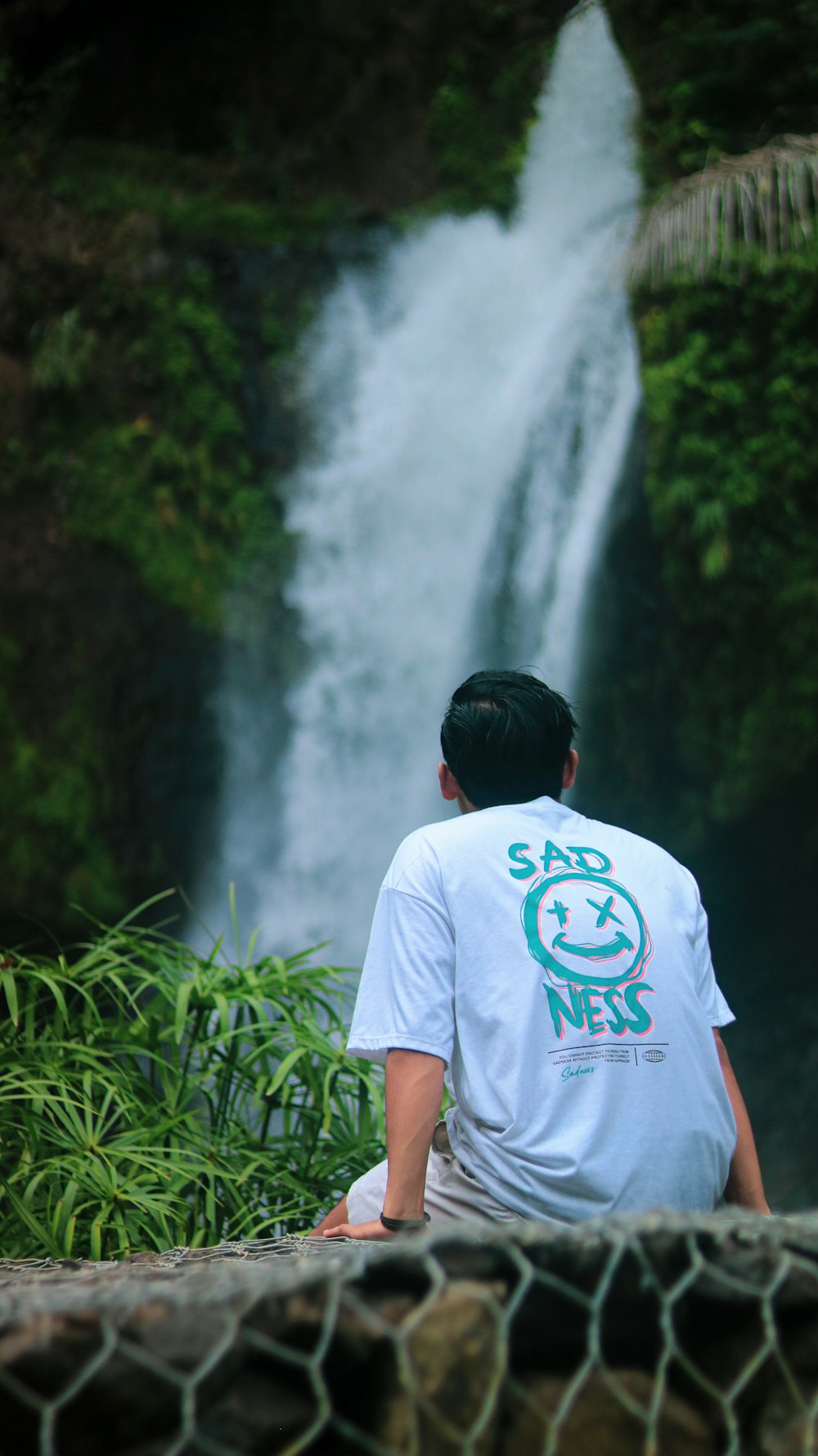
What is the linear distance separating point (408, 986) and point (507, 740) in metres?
0.38

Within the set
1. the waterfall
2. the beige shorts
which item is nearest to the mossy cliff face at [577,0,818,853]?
the waterfall

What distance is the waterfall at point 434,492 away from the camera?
7711 mm

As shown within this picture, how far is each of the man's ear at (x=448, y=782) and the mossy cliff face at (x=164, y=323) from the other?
6397 mm

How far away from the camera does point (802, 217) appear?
7078mm

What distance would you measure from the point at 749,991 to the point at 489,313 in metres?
4.49

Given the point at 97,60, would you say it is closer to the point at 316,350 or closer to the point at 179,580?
the point at 316,350

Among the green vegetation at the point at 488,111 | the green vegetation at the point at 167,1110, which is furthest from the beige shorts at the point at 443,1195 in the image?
the green vegetation at the point at 488,111

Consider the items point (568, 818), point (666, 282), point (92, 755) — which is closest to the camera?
point (568, 818)

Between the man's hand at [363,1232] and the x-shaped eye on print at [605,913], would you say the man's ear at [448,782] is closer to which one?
the x-shaped eye on print at [605,913]

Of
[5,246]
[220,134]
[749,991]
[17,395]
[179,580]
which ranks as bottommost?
[749,991]

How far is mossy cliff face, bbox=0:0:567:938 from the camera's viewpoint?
8.22 metres

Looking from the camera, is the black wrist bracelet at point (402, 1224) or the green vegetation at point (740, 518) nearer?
the black wrist bracelet at point (402, 1224)

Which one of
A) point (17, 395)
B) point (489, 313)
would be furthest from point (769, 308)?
point (17, 395)

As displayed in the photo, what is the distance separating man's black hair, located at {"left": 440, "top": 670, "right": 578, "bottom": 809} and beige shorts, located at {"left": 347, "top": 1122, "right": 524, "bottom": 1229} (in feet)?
1.59
